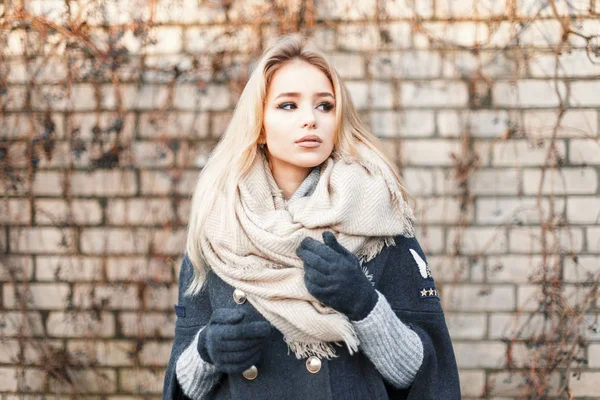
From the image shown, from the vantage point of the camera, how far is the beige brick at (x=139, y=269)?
3258 millimetres

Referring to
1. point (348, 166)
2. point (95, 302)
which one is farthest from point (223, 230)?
point (95, 302)

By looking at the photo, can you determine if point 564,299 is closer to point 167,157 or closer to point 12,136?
point 167,157

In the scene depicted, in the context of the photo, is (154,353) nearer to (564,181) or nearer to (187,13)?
(187,13)

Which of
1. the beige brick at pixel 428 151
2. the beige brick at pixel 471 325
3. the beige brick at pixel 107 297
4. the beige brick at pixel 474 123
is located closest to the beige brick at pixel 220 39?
the beige brick at pixel 428 151

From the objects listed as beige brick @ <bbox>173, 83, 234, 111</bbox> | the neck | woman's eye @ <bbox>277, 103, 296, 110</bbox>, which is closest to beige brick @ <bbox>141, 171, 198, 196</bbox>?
beige brick @ <bbox>173, 83, 234, 111</bbox>

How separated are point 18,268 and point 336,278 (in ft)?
7.92

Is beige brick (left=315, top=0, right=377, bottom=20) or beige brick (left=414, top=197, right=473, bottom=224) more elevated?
beige brick (left=315, top=0, right=377, bottom=20)

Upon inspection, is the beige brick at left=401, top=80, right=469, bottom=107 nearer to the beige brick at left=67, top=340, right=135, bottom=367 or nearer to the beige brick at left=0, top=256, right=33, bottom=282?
the beige brick at left=67, top=340, right=135, bottom=367

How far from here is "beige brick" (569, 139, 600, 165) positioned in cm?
312

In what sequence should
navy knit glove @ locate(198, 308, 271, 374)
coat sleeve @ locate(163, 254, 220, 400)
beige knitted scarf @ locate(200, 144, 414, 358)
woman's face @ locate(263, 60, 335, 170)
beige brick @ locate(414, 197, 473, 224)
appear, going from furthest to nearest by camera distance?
beige brick @ locate(414, 197, 473, 224) → coat sleeve @ locate(163, 254, 220, 400) → woman's face @ locate(263, 60, 335, 170) → beige knitted scarf @ locate(200, 144, 414, 358) → navy knit glove @ locate(198, 308, 271, 374)

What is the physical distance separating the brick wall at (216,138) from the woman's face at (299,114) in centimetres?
136

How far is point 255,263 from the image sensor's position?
1.75m

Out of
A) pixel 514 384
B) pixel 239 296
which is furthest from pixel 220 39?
pixel 514 384

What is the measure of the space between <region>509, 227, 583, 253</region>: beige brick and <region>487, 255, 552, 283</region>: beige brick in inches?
1.9
